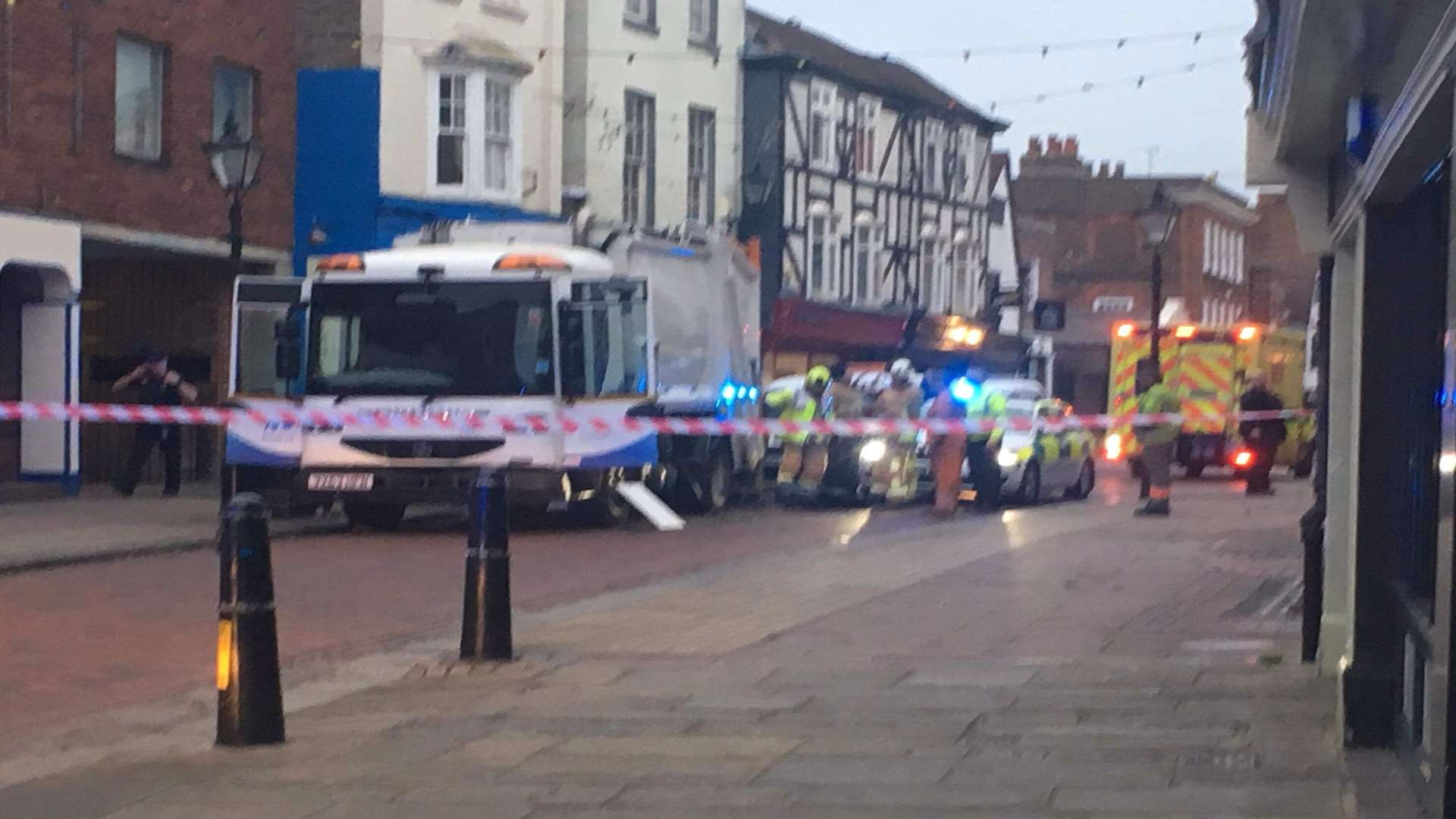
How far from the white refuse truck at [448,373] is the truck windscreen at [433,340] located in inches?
0.4

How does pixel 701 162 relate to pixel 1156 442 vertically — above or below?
above

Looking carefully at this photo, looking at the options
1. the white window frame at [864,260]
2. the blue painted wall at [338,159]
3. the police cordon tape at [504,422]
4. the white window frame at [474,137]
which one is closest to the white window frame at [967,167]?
the white window frame at [864,260]

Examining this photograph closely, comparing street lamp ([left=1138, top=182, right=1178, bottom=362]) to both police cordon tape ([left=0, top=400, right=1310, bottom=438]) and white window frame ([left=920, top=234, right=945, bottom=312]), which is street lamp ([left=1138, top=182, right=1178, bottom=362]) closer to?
police cordon tape ([left=0, top=400, right=1310, bottom=438])

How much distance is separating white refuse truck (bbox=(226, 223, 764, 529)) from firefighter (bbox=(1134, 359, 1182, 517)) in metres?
5.43

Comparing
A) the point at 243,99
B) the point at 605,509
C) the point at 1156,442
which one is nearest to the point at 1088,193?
the point at 243,99

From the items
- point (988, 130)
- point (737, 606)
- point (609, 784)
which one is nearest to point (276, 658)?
point (609, 784)

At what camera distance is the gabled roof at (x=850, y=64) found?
43.6 m

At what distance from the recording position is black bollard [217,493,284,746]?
8.10 meters

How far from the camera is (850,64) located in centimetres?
4953

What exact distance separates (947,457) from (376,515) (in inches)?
247

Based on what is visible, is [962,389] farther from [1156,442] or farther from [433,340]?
[433,340]

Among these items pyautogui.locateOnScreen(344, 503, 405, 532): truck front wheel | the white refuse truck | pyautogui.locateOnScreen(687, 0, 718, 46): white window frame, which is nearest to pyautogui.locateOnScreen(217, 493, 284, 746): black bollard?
the white refuse truck

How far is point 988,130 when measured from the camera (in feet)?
179

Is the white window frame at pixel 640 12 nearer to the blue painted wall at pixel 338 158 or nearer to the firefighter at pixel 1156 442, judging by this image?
the blue painted wall at pixel 338 158
